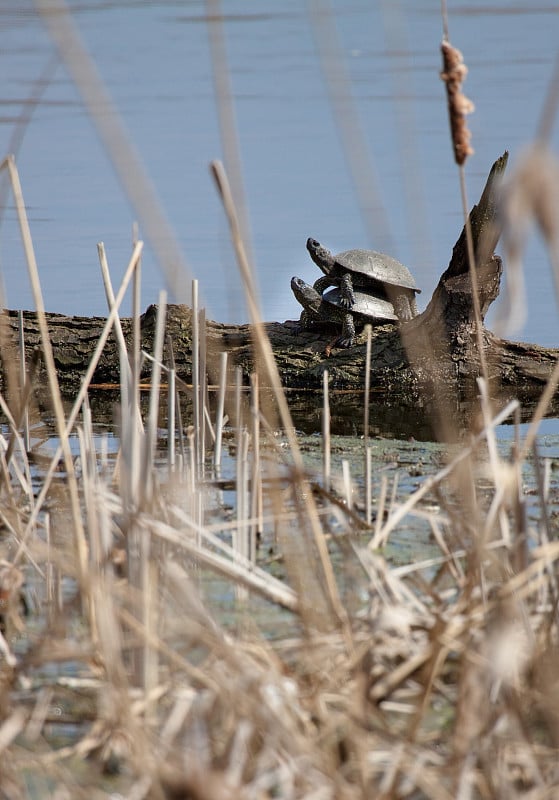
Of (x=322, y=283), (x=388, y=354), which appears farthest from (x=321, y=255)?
(x=388, y=354)

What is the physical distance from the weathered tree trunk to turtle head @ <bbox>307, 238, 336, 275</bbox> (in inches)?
40.7

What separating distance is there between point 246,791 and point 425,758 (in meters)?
0.21

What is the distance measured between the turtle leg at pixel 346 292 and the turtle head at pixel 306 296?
16cm

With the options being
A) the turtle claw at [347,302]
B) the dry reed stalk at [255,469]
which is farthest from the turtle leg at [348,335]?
the dry reed stalk at [255,469]

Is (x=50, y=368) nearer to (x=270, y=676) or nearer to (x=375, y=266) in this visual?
(x=270, y=676)

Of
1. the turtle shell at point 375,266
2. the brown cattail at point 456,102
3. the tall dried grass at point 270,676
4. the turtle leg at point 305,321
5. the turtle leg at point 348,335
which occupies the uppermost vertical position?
the turtle shell at point 375,266

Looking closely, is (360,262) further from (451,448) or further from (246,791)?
(246,791)

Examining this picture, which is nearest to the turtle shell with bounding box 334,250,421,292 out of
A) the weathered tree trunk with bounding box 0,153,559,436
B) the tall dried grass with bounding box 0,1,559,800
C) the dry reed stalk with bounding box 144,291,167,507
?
the weathered tree trunk with bounding box 0,153,559,436

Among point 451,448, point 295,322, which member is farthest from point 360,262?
point 451,448

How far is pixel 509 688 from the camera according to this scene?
0.90 metres

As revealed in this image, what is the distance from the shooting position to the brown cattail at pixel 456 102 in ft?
2.88

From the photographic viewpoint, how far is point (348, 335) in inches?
217

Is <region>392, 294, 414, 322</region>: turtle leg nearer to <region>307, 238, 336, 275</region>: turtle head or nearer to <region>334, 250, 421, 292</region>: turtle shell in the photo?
<region>334, 250, 421, 292</region>: turtle shell

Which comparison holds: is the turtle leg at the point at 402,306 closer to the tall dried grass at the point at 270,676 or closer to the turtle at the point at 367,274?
the turtle at the point at 367,274
